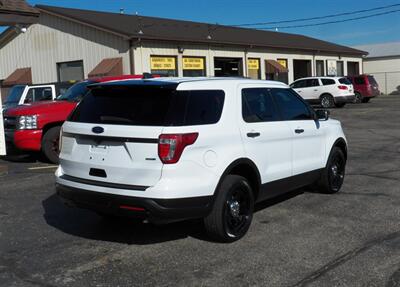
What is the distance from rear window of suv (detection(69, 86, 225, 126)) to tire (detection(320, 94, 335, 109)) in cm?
Answer: 2584

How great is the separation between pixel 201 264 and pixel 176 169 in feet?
3.05

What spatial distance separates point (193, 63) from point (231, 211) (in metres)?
23.4

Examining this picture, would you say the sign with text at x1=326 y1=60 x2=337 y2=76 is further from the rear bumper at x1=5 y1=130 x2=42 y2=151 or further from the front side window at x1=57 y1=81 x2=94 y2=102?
the rear bumper at x1=5 y1=130 x2=42 y2=151

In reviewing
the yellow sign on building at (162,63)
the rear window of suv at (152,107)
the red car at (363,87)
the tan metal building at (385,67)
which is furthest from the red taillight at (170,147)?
the tan metal building at (385,67)

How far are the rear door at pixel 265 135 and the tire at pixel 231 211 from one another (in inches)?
13.9

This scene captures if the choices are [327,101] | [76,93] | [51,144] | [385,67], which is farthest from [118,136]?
[385,67]

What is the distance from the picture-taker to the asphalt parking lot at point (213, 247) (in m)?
4.79

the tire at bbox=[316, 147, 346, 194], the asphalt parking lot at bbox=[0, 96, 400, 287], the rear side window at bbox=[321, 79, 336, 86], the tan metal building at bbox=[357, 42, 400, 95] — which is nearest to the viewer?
the asphalt parking lot at bbox=[0, 96, 400, 287]

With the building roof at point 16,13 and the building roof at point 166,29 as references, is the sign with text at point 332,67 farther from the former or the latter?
the building roof at point 16,13

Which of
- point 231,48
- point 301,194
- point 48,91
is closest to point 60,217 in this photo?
point 301,194

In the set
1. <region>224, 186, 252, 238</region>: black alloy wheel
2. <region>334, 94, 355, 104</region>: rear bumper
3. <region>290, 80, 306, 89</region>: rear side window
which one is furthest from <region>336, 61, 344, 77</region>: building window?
<region>224, 186, 252, 238</region>: black alloy wheel

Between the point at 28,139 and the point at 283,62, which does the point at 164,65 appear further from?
the point at 28,139

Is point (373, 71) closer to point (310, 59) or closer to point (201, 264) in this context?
point (310, 59)

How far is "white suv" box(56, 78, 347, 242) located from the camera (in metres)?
5.12
